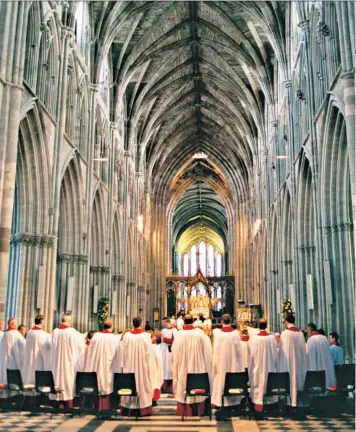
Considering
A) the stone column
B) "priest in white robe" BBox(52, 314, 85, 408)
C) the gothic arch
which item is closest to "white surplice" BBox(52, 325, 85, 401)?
"priest in white robe" BBox(52, 314, 85, 408)

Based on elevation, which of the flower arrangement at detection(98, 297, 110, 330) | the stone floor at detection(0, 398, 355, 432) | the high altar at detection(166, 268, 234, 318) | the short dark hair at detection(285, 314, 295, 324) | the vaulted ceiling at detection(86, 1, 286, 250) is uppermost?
the vaulted ceiling at detection(86, 1, 286, 250)

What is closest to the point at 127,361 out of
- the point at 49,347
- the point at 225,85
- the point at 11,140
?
the point at 49,347

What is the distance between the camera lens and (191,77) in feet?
124

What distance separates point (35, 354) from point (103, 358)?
65.2 inches

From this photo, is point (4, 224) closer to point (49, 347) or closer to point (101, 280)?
point (49, 347)

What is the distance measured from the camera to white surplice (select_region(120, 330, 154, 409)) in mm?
10469

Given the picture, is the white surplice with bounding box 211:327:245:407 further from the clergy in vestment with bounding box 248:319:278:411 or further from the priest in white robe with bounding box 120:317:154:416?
the priest in white robe with bounding box 120:317:154:416

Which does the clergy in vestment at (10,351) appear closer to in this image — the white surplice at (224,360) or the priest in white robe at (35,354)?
the priest in white robe at (35,354)

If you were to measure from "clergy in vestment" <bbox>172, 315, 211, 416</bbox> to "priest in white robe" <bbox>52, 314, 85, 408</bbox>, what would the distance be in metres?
2.29

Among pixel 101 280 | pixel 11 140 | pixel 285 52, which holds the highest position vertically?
pixel 285 52

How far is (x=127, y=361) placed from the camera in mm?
10562

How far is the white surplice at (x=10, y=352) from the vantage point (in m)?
11.1

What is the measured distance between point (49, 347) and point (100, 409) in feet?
5.99

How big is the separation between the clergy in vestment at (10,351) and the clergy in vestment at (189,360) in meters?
3.58
